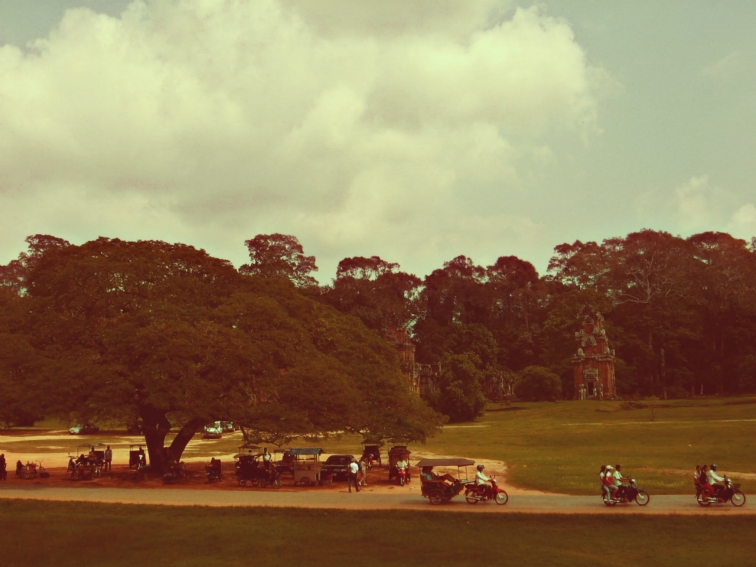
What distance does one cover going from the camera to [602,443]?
4631 cm

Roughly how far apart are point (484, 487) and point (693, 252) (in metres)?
91.1

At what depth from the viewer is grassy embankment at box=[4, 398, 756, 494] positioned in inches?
1285

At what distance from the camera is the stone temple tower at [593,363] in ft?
286

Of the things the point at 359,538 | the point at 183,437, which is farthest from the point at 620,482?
the point at 183,437

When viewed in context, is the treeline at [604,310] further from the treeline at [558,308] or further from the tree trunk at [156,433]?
the tree trunk at [156,433]

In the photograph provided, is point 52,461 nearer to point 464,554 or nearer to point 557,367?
point 464,554

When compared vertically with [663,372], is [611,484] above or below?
below

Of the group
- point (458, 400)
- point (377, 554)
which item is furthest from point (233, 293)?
point (458, 400)

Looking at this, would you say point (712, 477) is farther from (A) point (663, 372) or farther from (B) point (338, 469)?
(A) point (663, 372)

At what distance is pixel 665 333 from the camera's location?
94000 mm

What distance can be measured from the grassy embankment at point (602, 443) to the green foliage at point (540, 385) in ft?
43.4

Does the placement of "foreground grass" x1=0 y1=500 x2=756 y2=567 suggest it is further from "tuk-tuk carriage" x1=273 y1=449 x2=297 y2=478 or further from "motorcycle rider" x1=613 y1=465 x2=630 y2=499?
"tuk-tuk carriage" x1=273 y1=449 x2=297 y2=478

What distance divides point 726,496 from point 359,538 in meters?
12.3

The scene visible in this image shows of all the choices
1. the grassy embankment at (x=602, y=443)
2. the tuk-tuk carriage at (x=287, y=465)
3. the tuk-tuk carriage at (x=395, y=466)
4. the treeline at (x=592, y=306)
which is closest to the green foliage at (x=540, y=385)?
the treeline at (x=592, y=306)
